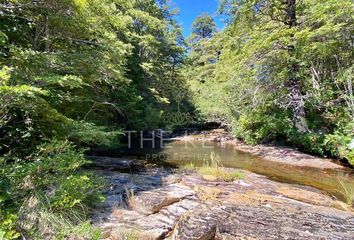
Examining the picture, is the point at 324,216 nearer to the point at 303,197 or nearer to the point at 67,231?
the point at 303,197

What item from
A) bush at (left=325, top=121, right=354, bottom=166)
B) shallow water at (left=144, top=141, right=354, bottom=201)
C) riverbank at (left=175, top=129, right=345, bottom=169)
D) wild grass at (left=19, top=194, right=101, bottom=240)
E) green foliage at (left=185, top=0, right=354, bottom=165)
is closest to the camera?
wild grass at (left=19, top=194, right=101, bottom=240)

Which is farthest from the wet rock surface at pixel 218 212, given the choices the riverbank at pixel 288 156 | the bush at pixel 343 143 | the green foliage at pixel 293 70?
the green foliage at pixel 293 70

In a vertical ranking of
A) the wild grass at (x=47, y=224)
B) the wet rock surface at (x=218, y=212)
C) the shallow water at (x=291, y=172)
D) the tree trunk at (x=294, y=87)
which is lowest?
the shallow water at (x=291, y=172)

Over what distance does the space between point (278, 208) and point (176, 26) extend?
19146mm

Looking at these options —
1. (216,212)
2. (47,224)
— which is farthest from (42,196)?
(216,212)

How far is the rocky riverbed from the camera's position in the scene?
331 centimetres

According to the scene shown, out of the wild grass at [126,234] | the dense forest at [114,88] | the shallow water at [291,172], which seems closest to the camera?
the wild grass at [126,234]

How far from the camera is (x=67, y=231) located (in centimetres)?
Answer: 277

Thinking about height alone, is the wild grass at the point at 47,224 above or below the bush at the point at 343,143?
below

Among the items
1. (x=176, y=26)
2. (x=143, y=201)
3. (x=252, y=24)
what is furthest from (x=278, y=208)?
(x=176, y=26)

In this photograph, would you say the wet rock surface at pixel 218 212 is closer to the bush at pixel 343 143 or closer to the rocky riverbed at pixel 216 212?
the rocky riverbed at pixel 216 212

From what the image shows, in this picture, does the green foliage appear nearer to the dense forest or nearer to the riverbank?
the dense forest

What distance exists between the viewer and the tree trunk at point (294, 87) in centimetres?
995

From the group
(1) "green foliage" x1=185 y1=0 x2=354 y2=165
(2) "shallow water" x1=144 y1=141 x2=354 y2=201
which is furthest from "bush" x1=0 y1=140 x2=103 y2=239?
(1) "green foliage" x1=185 y1=0 x2=354 y2=165
